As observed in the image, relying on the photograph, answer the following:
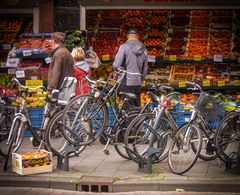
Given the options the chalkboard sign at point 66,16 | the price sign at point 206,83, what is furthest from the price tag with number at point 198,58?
the chalkboard sign at point 66,16

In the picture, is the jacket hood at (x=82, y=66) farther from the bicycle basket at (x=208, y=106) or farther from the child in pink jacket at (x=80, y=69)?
the bicycle basket at (x=208, y=106)

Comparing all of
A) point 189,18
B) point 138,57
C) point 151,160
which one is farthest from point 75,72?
point 189,18

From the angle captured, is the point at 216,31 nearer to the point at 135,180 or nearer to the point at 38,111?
the point at 38,111

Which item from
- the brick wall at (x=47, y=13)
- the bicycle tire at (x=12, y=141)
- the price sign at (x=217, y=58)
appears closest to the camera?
the bicycle tire at (x=12, y=141)

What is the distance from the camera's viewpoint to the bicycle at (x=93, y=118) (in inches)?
421

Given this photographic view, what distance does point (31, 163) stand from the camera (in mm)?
10359

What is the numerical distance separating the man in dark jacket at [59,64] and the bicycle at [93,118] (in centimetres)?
123

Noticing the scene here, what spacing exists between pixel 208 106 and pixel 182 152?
0.84 metres

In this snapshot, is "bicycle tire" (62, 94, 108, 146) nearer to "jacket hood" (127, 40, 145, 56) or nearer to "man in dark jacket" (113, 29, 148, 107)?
"man in dark jacket" (113, 29, 148, 107)

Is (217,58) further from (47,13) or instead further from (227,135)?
(227,135)

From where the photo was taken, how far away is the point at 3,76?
50.6ft

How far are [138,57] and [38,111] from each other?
2.33m

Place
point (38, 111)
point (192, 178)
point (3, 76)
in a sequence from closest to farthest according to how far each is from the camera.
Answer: point (192, 178)
point (38, 111)
point (3, 76)

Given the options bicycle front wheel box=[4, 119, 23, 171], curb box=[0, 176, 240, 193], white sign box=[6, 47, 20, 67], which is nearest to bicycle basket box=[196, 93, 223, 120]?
curb box=[0, 176, 240, 193]
